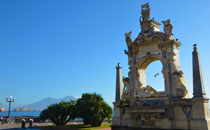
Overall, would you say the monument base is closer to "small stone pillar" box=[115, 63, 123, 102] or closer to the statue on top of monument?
"small stone pillar" box=[115, 63, 123, 102]

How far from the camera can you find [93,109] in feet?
77.7

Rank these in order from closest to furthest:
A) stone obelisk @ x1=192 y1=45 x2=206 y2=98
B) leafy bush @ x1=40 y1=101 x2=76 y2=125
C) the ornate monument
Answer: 1. stone obelisk @ x1=192 y1=45 x2=206 y2=98
2. the ornate monument
3. leafy bush @ x1=40 y1=101 x2=76 y2=125

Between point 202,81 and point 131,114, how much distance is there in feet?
21.4

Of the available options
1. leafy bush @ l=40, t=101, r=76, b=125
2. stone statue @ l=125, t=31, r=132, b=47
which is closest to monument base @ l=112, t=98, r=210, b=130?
stone statue @ l=125, t=31, r=132, b=47

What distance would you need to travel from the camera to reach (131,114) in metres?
17.1

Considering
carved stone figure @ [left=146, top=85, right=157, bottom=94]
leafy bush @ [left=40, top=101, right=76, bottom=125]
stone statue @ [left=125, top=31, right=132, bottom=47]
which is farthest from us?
leafy bush @ [left=40, top=101, right=76, bottom=125]

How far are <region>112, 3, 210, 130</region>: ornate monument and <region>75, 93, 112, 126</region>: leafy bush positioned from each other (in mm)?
5643

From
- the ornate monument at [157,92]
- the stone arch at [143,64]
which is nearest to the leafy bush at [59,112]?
the ornate monument at [157,92]

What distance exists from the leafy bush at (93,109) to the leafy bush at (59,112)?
167cm

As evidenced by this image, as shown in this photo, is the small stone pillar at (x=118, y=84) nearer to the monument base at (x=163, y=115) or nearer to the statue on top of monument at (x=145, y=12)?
the monument base at (x=163, y=115)

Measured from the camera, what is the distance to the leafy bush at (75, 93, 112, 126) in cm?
2369

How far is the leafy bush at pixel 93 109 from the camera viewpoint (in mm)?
23688

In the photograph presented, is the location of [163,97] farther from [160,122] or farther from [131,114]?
[131,114]

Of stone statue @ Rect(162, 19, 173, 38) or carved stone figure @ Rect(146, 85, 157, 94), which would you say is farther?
carved stone figure @ Rect(146, 85, 157, 94)
